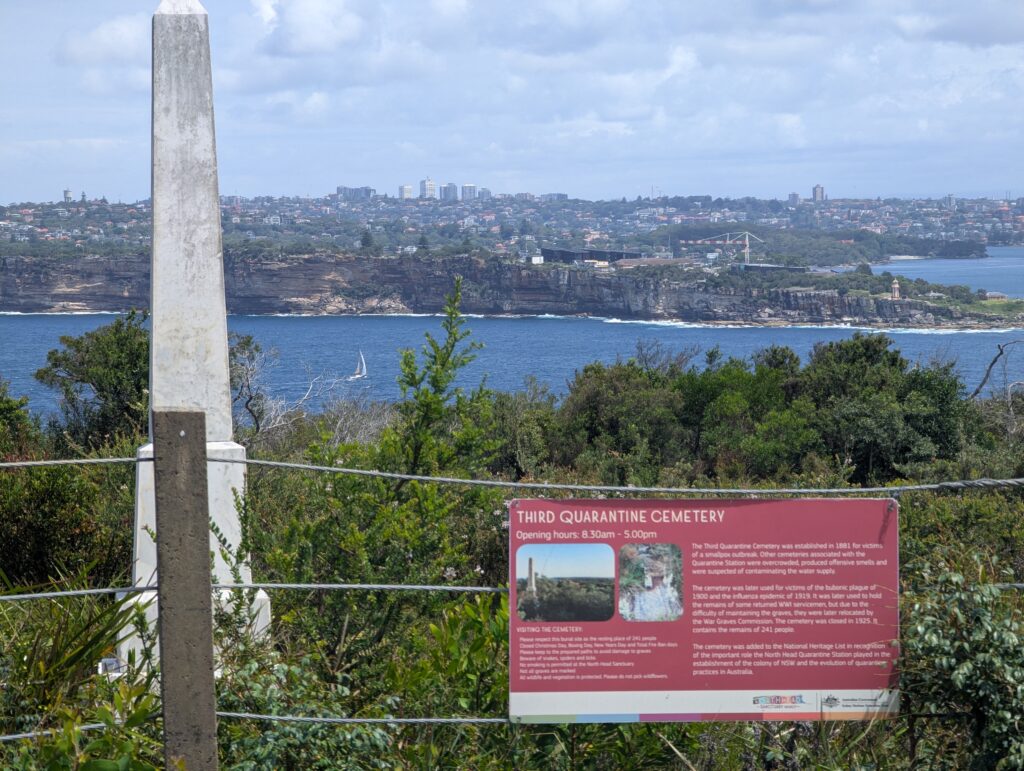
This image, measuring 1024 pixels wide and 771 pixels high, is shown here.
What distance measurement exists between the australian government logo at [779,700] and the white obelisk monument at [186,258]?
2.46 meters

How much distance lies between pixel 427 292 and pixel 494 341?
65.9ft

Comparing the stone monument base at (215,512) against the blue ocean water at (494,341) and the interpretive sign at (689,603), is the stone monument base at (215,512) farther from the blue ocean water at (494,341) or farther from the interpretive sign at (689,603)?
the blue ocean water at (494,341)

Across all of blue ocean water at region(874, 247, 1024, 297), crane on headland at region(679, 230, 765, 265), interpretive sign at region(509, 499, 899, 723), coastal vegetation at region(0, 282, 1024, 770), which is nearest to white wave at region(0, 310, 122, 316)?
A: blue ocean water at region(874, 247, 1024, 297)

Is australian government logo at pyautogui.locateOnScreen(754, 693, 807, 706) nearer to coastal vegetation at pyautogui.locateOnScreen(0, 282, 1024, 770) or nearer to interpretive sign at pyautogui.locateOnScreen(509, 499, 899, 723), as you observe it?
interpretive sign at pyautogui.locateOnScreen(509, 499, 899, 723)

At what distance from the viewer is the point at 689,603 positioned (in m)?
3.24

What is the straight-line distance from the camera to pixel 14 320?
4377 inches

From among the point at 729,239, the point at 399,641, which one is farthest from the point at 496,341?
the point at 399,641

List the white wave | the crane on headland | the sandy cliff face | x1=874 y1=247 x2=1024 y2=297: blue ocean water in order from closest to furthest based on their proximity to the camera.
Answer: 1. the sandy cliff face
2. the white wave
3. x1=874 y1=247 x2=1024 y2=297: blue ocean water
4. the crane on headland

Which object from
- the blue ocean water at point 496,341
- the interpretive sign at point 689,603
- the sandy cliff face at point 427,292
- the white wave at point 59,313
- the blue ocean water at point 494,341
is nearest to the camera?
the interpretive sign at point 689,603

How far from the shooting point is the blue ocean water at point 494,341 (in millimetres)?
74750

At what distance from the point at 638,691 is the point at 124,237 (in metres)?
137

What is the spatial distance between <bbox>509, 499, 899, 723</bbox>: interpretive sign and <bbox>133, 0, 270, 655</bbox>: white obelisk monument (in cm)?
215

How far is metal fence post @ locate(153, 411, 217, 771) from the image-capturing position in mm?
3092

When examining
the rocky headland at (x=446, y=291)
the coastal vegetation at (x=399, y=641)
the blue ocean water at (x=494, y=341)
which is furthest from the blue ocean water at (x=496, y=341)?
the coastal vegetation at (x=399, y=641)
